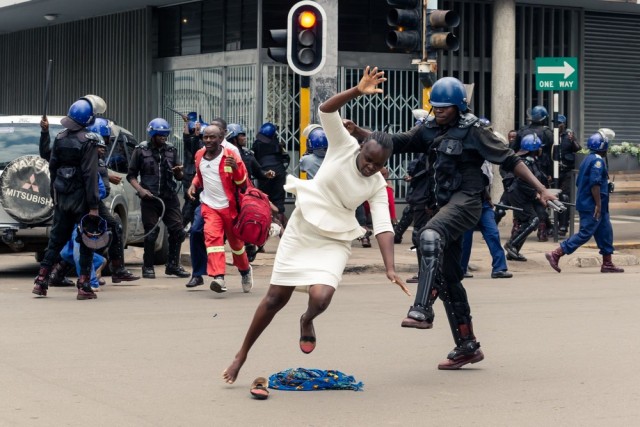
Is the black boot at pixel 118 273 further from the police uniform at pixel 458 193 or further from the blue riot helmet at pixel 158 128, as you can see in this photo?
the police uniform at pixel 458 193

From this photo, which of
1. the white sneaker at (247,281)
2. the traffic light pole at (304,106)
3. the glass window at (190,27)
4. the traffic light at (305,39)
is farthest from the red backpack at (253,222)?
the glass window at (190,27)

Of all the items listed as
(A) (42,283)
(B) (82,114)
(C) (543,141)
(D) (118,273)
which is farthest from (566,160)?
(A) (42,283)

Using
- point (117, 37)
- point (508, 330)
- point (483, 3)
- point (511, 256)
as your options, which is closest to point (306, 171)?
point (511, 256)

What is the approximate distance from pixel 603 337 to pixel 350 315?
233 centimetres

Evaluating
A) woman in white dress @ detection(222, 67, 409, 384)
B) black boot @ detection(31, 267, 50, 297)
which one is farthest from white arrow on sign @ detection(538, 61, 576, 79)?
woman in white dress @ detection(222, 67, 409, 384)

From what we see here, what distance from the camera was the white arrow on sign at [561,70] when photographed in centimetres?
1984

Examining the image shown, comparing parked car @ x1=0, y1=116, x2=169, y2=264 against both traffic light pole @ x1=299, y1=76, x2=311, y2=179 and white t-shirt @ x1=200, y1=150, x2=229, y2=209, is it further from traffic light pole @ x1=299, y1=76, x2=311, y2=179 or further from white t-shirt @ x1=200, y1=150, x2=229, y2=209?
traffic light pole @ x1=299, y1=76, x2=311, y2=179

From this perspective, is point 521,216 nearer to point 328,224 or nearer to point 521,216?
point 521,216

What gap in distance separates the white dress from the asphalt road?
75 cm

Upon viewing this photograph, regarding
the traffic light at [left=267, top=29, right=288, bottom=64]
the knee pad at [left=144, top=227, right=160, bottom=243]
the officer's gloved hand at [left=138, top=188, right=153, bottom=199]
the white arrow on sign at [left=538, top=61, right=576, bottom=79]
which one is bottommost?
the knee pad at [left=144, top=227, right=160, bottom=243]

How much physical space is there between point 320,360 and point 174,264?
6.37 m

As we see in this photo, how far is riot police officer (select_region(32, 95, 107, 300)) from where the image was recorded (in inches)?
484

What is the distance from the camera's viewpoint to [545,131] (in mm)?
20609

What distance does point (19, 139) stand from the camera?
49.6 ft
